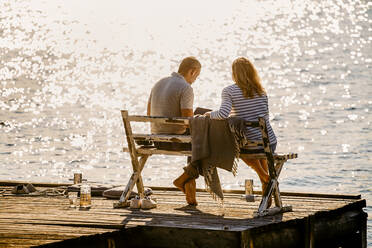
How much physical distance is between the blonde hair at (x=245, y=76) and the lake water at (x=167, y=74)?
6609 mm

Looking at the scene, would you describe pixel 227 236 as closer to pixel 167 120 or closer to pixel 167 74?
pixel 167 120


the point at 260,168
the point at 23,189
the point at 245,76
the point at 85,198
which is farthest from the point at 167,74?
the point at 245,76

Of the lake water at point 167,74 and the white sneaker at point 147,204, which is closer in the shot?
the white sneaker at point 147,204

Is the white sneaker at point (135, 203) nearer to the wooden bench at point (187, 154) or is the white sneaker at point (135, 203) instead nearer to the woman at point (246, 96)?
the wooden bench at point (187, 154)

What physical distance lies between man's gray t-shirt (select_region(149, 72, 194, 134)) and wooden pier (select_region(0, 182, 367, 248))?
33.0 inches

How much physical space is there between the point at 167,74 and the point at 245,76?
40438 millimetres

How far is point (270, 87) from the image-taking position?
4156 cm

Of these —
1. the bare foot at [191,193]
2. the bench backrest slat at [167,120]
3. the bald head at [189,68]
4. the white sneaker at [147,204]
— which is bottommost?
the white sneaker at [147,204]

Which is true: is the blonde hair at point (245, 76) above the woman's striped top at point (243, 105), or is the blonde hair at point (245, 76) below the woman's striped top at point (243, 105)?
above

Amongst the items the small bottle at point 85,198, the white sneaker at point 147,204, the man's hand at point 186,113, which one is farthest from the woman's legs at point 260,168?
the small bottle at point 85,198

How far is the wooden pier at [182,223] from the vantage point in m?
7.87

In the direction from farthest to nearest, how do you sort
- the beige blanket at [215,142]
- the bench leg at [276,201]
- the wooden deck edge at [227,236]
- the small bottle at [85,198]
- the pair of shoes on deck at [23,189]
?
the pair of shoes on deck at [23,189], the small bottle at [85,198], the beige blanket at [215,142], the bench leg at [276,201], the wooden deck edge at [227,236]

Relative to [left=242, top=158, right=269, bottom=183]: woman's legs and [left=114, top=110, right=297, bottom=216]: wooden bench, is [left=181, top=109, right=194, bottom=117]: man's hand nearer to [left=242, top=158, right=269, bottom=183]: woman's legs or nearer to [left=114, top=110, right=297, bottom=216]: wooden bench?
[left=114, top=110, right=297, bottom=216]: wooden bench

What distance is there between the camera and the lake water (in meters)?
23.5
